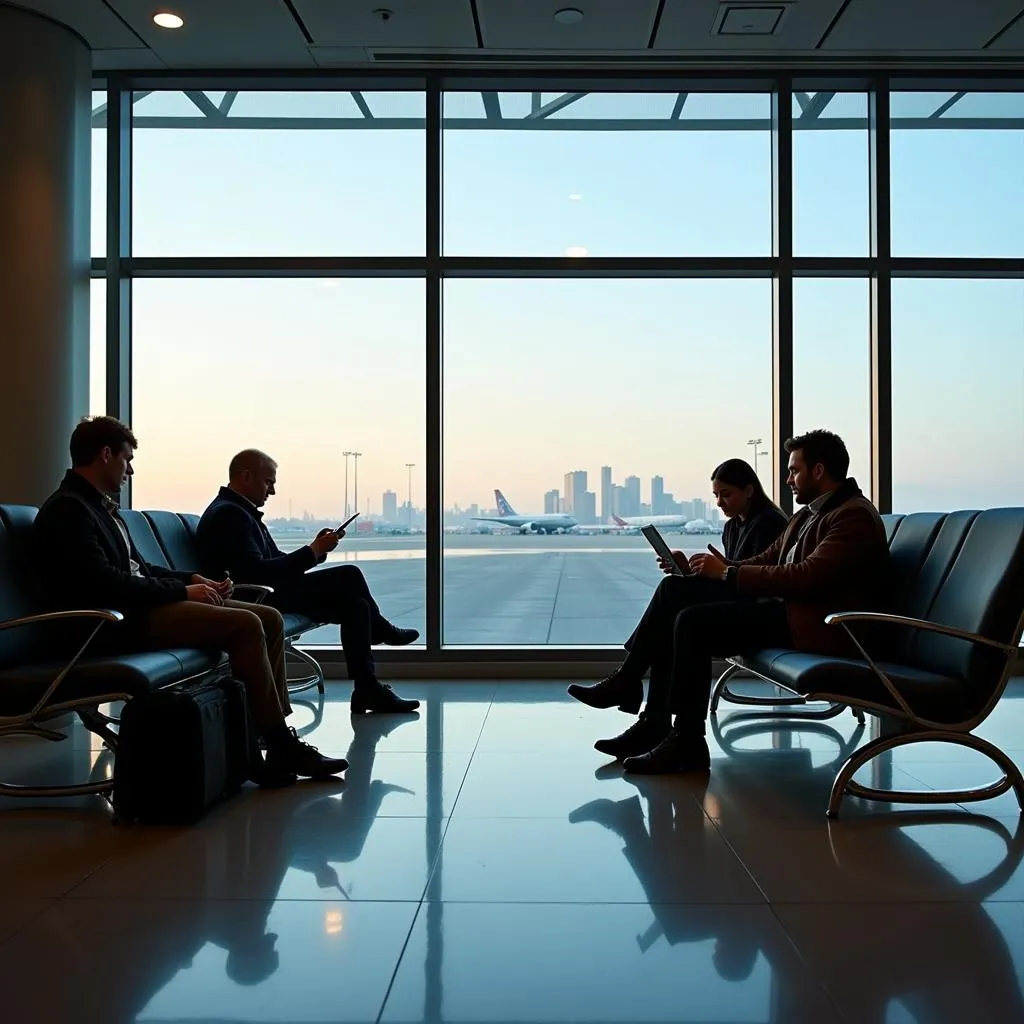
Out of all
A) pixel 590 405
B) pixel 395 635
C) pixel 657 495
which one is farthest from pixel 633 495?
pixel 395 635

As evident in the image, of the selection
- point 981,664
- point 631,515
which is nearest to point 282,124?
point 631,515

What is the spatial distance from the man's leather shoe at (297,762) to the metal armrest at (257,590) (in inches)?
41.1

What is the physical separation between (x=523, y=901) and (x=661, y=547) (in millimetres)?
2006

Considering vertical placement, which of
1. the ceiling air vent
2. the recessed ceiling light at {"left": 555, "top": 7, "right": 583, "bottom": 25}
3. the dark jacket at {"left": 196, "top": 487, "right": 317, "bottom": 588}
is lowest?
the dark jacket at {"left": 196, "top": 487, "right": 317, "bottom": 588}

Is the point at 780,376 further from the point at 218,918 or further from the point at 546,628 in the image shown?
the point at 218,918

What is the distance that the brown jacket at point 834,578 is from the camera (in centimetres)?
338

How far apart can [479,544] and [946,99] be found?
3803 millimetres

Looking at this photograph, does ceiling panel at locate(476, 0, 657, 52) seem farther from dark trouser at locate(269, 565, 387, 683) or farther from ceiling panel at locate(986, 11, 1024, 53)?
dark trouser at locate(269, 565, 387, 683)

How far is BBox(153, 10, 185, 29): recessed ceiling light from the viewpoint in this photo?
4973 mm

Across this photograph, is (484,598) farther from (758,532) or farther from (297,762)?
(297,762)

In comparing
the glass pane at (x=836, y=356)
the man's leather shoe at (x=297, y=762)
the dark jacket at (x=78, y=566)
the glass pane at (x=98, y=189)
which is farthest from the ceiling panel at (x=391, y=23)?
the man's leather shoe at (x=297, y=762)

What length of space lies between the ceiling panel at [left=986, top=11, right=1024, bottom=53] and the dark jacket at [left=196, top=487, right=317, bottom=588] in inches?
176

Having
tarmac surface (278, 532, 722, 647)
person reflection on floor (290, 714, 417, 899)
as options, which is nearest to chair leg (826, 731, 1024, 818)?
person reflection on floor (290, 714, 417, 899)

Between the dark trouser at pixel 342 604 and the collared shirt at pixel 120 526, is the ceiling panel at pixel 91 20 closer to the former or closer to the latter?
the collared shirt at pixel 120 526
